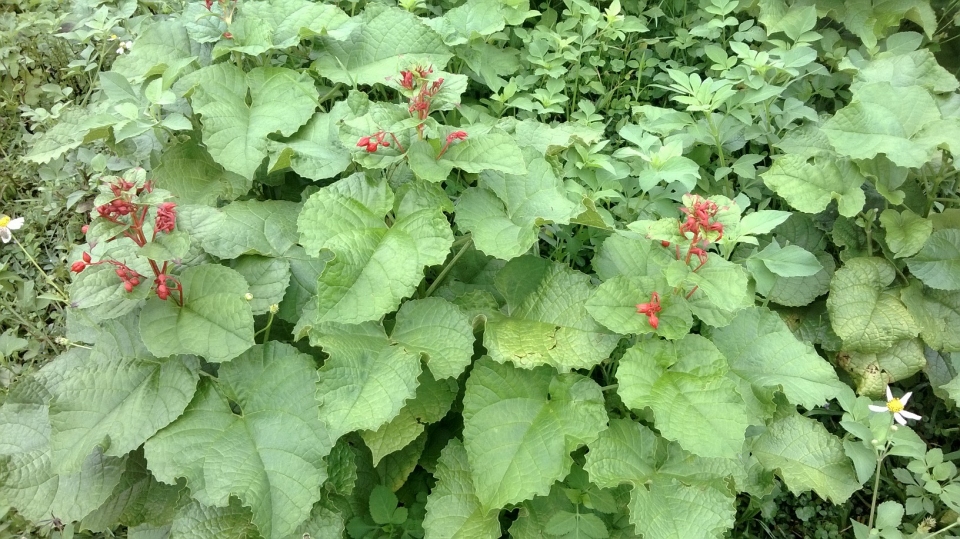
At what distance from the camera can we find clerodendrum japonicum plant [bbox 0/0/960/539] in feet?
6.00

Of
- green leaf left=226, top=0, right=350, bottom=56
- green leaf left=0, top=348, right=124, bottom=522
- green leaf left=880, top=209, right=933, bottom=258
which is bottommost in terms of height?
green leaf left=0, top=348, right=124, bottom=522

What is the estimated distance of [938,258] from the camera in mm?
2434

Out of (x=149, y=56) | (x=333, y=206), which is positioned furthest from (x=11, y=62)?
(x=333, y=206)

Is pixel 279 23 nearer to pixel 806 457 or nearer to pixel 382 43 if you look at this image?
pixel 382 43

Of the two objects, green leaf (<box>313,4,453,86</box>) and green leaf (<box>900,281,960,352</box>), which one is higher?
green leaf (<box>313,4,453,86</box>)

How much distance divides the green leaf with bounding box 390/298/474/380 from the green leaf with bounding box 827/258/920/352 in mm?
1425

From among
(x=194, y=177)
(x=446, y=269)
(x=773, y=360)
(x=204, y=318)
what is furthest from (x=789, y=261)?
(x=194, y=177)

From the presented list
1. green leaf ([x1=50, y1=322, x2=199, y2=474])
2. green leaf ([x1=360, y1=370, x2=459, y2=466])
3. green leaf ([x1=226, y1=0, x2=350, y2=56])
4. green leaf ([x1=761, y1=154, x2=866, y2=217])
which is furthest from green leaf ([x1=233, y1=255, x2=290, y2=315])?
green leaf ([x1=761, y1=154, x2=866, y2=217])

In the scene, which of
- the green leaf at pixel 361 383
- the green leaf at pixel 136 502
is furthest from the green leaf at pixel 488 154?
the green leaf at pixel 136 502

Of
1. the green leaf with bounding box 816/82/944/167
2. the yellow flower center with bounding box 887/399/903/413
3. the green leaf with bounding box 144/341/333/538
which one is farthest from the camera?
the green leaf with bounding box 816/82/944/167

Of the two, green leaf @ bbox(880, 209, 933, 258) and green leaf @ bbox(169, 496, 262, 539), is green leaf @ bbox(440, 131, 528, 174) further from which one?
green leaf @ bbox(880, 209, 933, 258)

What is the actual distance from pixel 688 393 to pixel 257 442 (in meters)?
1.23

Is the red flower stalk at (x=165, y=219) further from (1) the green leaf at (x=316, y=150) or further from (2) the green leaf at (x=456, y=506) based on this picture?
(2) the green leaf at (x=456, y=506)

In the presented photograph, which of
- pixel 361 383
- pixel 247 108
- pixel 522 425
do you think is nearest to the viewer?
pixel 361 383
